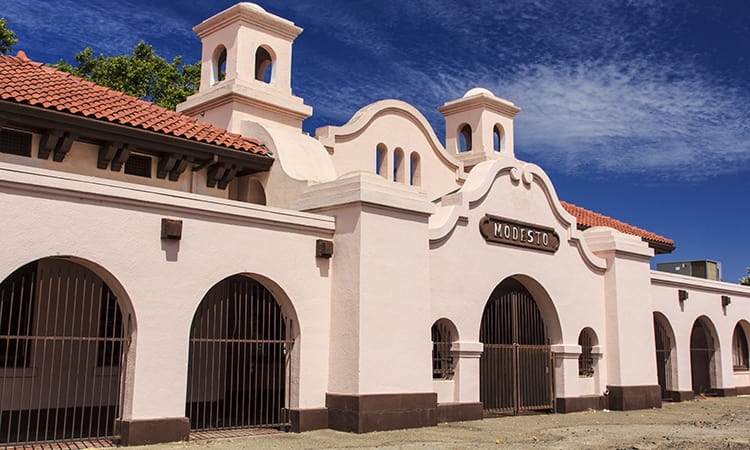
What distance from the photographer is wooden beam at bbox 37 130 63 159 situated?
40.1 feet

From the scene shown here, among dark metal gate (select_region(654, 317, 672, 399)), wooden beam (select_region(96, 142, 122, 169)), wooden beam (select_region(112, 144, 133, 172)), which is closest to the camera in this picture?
wooden beam (select_region(96, 142, 122, 169))

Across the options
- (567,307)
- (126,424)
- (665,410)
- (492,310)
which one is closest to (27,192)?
(126,424)

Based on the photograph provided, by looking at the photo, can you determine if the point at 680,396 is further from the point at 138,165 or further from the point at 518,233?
the point at 138,165

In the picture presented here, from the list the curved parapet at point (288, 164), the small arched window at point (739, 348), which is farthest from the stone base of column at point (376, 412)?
the small arched window at point (739, 348)

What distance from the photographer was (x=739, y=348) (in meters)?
25.4

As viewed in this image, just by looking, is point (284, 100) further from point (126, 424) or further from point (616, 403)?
point (616, 403)

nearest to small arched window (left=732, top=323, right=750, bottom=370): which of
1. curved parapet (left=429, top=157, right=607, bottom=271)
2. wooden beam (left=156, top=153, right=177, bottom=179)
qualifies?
curved parapet (left=429, top=157, right=607, bottom=271)

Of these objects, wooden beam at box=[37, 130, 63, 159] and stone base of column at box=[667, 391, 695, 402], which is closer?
wooden beam at box=[37, 130, 63, 159]

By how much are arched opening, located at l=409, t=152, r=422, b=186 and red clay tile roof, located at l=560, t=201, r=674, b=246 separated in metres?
6.75

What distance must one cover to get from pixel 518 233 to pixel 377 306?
495cm

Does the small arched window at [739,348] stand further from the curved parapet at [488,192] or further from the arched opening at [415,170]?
the arched opening at [415,170]

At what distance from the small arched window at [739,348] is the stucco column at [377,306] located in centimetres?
1586

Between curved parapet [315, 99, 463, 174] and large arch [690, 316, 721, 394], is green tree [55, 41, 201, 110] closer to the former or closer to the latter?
curved parapet [315, 99, 463, 174]

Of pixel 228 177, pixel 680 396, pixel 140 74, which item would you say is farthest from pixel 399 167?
pixel 140 74
